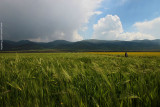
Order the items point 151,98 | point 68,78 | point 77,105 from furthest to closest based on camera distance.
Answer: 1. point 68,78
2. point 151,98
3. point 77,105

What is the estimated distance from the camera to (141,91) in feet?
3.31

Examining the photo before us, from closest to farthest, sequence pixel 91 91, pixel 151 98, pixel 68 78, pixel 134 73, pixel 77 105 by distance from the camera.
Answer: pixel 77 105 < pixel 151 98 < pixel 91 91 < pixel 68 78 < pixel 134 73

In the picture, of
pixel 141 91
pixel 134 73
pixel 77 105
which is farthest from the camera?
pixel 134 73

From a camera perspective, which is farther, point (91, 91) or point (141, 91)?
point (91, 91)

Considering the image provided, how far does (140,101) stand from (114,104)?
31 cm

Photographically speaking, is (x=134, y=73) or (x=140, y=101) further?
(x=134, y=73)

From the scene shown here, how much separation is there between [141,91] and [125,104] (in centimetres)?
35

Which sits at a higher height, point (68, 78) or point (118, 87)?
point (68, 78)

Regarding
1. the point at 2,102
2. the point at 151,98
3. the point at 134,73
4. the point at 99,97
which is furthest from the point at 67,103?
the point at 134,73

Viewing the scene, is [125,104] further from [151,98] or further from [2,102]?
[2,102]

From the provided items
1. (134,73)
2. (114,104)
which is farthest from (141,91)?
(134,73)

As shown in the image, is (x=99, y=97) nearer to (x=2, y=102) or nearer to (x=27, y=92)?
(x=27, y=92)

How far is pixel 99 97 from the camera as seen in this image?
38.6 inches

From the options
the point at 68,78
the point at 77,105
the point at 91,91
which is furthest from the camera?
the point at 68,78
